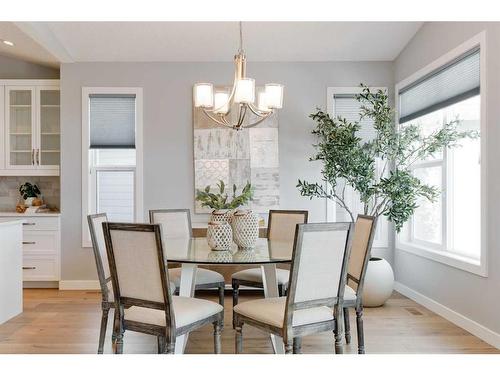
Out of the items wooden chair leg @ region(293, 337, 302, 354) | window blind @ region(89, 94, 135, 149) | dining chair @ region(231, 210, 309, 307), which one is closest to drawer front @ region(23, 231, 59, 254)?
window blind @ region(89, 94, 135, 149)

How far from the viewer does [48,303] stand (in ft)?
15.3

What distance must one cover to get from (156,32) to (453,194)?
3.28 meters

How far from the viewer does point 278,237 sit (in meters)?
4.07

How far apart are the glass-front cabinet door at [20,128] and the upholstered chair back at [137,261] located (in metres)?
3.56

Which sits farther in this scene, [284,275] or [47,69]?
[47,69]

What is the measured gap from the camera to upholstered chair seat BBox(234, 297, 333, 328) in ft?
8.07

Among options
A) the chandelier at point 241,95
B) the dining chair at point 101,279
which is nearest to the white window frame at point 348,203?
the chandelier at point 241,95

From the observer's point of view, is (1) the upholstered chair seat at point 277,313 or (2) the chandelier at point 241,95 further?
(2) the chandelier at point 241,95

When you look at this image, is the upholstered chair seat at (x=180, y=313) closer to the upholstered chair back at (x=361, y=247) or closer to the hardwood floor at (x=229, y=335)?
the hardwood floor at (x=229, y=335)

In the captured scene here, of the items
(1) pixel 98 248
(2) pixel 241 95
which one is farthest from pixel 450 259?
(1) pixel 98 248

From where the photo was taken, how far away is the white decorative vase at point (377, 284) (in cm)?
443

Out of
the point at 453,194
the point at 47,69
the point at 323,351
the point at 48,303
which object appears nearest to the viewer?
the point at 323,351
